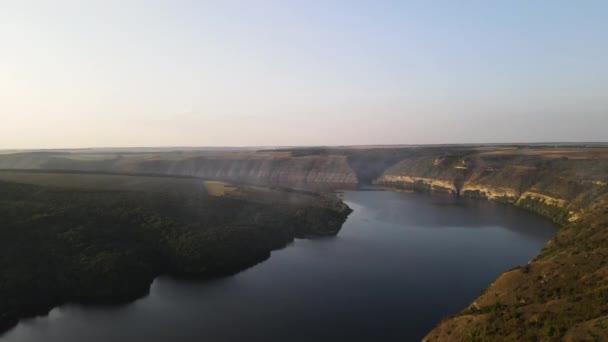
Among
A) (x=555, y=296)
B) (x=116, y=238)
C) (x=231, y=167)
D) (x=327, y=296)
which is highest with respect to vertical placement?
(x=231, y=167)

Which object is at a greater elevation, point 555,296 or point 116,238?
point 555,296

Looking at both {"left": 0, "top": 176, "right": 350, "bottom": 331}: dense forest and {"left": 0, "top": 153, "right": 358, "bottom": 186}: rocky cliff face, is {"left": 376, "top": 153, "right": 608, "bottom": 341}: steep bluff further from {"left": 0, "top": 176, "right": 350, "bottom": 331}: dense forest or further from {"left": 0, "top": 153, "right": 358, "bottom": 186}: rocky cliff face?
{"left": 0, "top": 153, "right": 358, "bottom": 186}: rocky cliff face

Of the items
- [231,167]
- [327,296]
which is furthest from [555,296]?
[231,167]

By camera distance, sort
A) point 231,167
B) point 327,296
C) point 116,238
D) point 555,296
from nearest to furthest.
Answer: point 555,296 < point 327,296 < point 116,238 < point 231,167

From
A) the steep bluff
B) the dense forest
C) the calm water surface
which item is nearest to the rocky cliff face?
the dense forest

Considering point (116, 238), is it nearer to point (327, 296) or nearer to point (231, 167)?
point (327, 296)

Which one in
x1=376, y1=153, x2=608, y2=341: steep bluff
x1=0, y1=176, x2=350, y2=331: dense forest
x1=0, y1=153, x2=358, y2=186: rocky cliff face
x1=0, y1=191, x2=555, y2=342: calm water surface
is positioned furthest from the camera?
x1=0, y1=153, x2=358, y2=186: rocky cliff face

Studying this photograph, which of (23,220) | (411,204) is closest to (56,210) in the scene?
(23,220)
